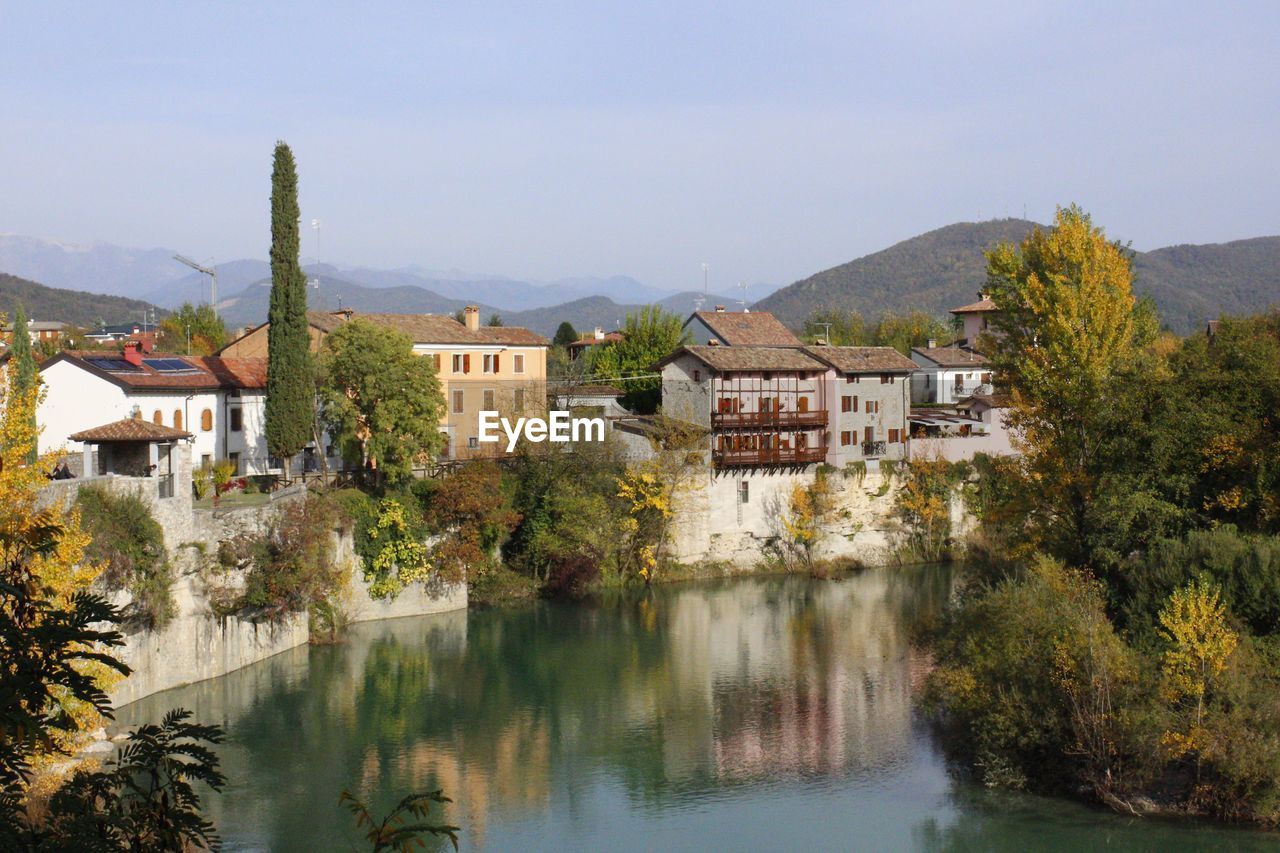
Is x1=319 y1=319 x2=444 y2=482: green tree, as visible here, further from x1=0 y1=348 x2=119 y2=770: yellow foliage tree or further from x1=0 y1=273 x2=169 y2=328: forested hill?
x1=0 y1=273 x2=169 y2=328: forested hill

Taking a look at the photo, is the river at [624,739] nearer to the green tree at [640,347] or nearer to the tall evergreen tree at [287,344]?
the tall evergreen tree at [287,344]

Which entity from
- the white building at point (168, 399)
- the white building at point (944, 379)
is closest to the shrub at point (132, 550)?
the white building at point (168, 399)

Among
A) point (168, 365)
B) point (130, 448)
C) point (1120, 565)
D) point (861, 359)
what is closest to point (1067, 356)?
point (1120, 565)

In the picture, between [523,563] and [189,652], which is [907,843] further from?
[523,563]

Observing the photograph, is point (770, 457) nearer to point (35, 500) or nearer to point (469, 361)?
point (469, 361)

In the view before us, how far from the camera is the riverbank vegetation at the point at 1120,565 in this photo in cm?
2027

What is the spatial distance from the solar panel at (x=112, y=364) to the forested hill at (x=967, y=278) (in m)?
115

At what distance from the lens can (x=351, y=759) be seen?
24.2 m

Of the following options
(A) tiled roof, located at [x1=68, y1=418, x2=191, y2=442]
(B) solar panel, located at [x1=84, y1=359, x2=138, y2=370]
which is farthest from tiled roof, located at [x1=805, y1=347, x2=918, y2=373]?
(A) tiled roof, located at [x1=68, y1=418, x2=191, y2=442]

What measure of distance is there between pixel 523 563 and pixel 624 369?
68.9 feet

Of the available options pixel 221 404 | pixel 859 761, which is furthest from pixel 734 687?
pixel 221 404

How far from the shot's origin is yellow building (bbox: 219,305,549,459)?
1770 inches

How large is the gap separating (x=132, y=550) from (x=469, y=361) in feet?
69.3

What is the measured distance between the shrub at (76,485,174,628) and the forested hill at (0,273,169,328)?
8844cm
